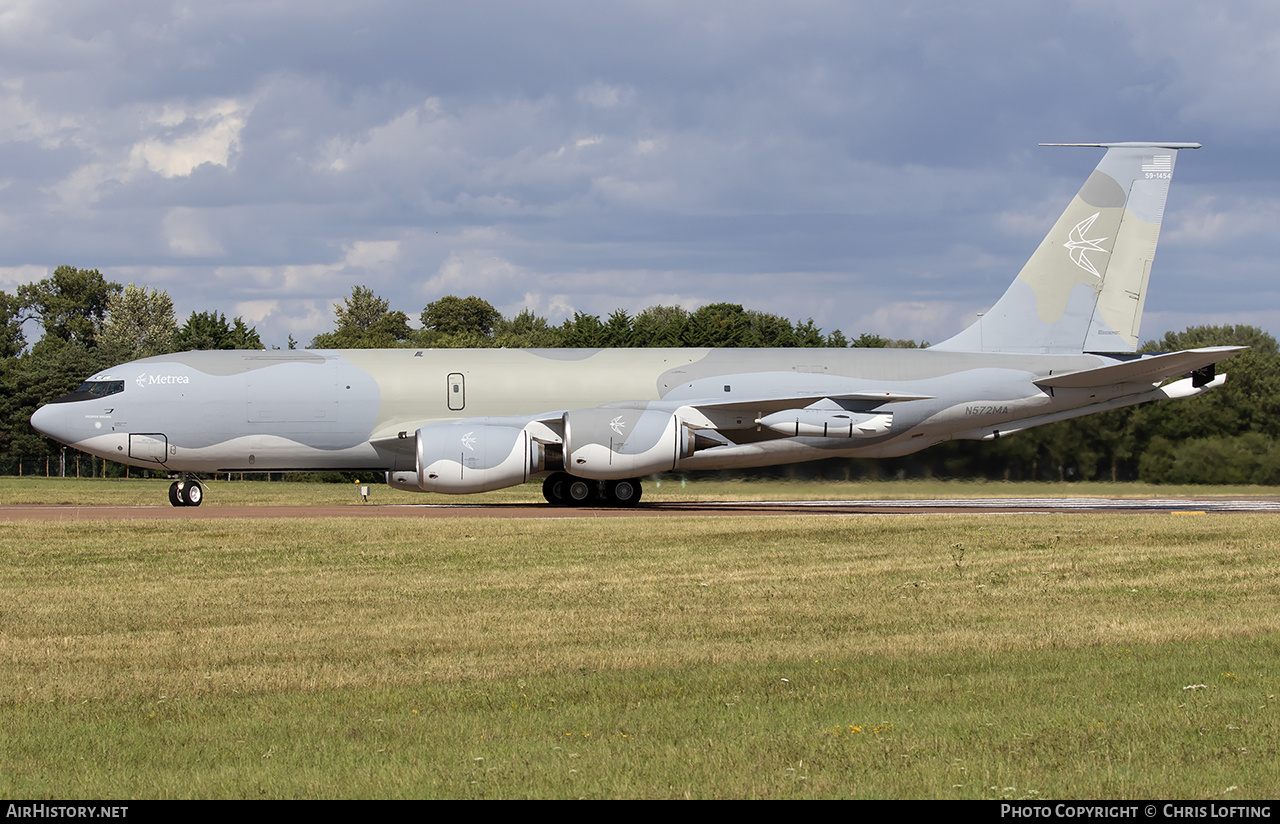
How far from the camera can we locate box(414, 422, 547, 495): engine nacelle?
25453 mm

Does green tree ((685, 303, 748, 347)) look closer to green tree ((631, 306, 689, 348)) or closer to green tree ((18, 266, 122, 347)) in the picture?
green tree ((631, 306, 689, 348))

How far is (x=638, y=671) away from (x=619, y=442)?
1737 cm

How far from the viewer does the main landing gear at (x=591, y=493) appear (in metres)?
28.6

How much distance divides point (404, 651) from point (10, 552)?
9.73m

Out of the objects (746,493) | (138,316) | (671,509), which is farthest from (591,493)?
(138,316)

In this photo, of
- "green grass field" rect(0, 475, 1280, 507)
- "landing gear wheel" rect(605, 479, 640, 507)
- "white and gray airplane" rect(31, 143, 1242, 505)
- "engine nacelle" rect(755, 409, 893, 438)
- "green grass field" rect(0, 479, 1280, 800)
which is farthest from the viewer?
"green grass field" rect(0, 475, 1280, 507)

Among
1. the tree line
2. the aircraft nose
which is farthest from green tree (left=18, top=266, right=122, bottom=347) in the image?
the aircraft nose

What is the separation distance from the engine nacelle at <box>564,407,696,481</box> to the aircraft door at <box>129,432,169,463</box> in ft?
30.0

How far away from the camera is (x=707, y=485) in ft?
103

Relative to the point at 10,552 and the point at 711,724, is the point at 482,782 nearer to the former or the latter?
the point at 711,724

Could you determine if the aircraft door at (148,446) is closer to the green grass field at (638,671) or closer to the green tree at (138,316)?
the green grass field at (638,671)

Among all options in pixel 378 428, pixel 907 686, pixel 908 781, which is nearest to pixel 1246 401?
pixel 378 428

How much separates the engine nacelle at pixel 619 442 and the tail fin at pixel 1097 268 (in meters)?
8.96

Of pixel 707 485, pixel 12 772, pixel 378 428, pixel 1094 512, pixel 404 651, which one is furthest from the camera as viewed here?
pixel 707 485
